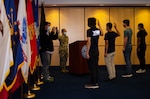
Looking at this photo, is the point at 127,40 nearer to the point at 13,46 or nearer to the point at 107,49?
the point at 107,49

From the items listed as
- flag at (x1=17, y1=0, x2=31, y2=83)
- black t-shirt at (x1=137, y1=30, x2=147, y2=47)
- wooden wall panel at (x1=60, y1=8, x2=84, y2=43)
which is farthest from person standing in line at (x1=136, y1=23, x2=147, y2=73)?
flag at (x1=17, y1=0, x2=31, y2=83)

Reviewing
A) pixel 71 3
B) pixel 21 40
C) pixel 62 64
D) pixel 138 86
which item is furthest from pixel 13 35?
pixel 71 3

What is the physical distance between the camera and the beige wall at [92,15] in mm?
10445

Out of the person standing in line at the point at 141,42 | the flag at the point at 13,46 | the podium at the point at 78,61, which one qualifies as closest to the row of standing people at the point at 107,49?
the person standing in line at the point at 141,42

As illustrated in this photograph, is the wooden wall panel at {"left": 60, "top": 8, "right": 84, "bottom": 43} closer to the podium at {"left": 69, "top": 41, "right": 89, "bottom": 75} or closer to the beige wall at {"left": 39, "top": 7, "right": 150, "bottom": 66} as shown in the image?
the beige wall at {"left": 39, "top": 7, "right": 150, "bottom": 66}

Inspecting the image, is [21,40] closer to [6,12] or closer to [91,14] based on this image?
[6,12]

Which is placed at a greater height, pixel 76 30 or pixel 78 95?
pixel 76 30

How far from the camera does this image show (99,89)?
6105 millimetres

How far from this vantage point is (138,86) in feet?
21.3

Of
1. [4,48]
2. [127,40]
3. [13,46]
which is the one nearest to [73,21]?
[127,40]

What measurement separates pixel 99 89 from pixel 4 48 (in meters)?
3.20

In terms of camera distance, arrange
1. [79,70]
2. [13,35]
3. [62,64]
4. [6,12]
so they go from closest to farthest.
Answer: [6,12], [13,35], [79,70], [62,64]

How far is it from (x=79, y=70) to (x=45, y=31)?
1.95 meters

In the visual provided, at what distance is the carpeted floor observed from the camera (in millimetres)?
5422
